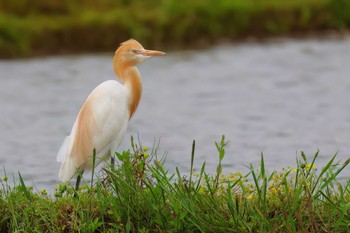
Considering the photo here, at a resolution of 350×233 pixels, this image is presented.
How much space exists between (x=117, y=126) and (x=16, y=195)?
1161 mm

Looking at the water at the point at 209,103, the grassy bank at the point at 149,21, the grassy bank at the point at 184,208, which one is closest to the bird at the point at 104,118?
the grassy bank at the point at 184,208

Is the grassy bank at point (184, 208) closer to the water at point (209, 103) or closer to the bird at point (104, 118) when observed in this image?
the bird at point (104, 118)

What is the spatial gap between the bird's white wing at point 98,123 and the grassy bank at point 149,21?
6.96 m

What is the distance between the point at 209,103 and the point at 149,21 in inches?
80.2

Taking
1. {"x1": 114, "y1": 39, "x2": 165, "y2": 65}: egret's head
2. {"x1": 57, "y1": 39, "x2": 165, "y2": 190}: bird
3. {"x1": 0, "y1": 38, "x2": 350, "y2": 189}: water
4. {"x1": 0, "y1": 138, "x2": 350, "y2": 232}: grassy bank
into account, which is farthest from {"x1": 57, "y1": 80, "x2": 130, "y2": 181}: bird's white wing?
{"x1": 0, "y1": 38, "x2": 350, "y2": 189}: water

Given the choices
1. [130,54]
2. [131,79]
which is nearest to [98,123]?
[131,79]

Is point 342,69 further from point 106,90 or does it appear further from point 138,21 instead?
point 106,90

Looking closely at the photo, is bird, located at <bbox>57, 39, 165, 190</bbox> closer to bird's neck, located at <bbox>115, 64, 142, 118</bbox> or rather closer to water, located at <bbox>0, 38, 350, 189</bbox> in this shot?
bird's neck, located at <bbox>115, 64, 142, 118</bbox>

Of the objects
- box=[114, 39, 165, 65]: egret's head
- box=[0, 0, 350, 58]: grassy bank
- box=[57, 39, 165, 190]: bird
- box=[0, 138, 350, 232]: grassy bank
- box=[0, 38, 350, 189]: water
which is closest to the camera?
box=[0, 138, 350, 232]: grassy bank

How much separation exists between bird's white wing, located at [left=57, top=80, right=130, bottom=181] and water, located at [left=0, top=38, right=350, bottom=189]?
56.1 inches

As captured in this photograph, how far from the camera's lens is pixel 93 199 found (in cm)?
514

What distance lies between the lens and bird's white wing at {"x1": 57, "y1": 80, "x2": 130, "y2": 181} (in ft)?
20.3

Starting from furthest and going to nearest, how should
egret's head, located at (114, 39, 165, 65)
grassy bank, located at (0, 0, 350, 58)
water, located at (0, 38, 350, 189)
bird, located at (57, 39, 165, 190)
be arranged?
grassy bank, located at (0, 0, 350, 58), water, located at (0, 38, 350, 189), egret's head, located at (114, 39, 165, 65), bird, located at (57, 39, 165, 190)

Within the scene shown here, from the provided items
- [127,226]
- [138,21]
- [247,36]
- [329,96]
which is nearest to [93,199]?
[127,226]
